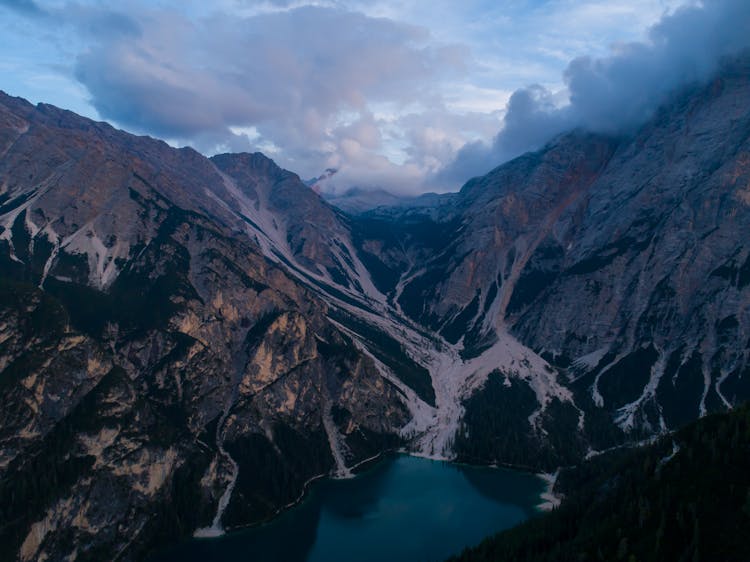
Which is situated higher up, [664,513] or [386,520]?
[664,513]

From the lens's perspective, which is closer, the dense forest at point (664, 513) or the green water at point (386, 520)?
the dense forest at point (664, 513)

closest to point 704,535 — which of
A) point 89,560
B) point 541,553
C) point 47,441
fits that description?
point 541,553

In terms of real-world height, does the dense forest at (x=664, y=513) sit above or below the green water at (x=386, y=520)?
above

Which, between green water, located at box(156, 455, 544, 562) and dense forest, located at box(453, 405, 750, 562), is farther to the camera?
green water, located at box(156, 455, 544, 562)

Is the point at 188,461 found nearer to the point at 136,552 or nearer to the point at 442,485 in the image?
the point at 136,552

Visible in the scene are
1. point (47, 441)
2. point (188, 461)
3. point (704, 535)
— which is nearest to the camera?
point (704, 535)
